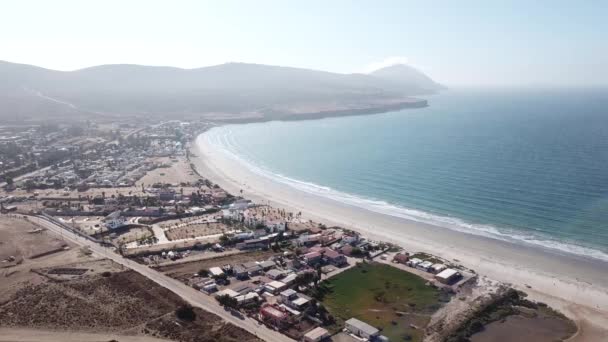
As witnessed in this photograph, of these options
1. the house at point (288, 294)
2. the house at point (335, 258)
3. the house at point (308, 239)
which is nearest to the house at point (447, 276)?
the house at point (335, 258)

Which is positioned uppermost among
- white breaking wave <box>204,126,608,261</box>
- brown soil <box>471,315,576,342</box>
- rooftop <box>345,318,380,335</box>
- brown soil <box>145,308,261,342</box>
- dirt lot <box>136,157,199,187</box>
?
dirt lot <box>136,157,199,187</box>

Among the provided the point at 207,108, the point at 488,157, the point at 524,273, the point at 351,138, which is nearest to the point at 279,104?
the point at 207,108

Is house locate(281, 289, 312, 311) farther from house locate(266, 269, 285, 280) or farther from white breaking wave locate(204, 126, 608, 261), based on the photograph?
white breaking wave locate(204, 126, 608, 261)

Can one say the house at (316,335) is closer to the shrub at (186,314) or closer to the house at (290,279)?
the house at (290,279)

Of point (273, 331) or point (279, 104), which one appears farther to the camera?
point (279, 104)

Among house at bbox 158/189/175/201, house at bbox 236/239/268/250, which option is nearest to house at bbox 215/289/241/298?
house at bbox 236/239/268/250

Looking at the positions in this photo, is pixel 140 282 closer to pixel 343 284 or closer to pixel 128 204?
pixel 343 284
